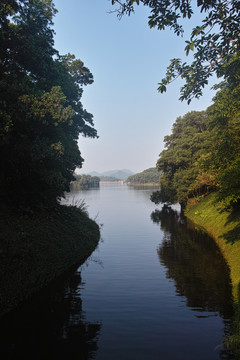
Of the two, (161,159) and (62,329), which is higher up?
(161,159)

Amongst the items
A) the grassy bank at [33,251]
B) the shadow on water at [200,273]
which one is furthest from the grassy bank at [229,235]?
the grassy bank at [33,251]

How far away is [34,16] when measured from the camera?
2692cm

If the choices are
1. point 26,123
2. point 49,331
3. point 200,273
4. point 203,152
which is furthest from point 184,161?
point 49,331

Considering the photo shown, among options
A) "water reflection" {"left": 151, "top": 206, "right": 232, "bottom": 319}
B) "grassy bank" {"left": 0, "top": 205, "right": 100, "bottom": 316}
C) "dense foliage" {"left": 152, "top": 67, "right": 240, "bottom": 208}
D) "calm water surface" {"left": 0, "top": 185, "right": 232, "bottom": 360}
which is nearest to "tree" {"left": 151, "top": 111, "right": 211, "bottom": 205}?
"dense foliage" {"left": 152, "top": 67, "right": 240, "bottom": 208}

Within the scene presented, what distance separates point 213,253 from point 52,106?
61.7 feet

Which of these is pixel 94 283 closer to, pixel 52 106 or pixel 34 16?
pixel 52 106

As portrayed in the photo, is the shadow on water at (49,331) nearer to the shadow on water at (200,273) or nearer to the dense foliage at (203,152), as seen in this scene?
the shadow on water at (200,273)

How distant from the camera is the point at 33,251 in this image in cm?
1478

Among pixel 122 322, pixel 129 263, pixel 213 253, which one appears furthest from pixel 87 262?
pixel 213 253

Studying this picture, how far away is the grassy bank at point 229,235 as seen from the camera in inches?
396

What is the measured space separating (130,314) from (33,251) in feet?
23.1

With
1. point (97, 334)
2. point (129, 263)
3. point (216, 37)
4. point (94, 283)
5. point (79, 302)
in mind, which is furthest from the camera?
point (129, 263)

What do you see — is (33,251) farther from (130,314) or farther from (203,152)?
(203,152)

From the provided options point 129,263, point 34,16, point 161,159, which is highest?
point 34,16
